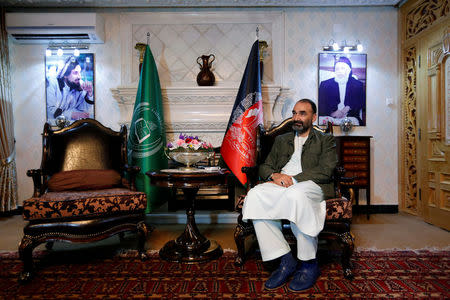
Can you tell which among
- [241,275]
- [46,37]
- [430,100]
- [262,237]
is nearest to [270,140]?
[262,237]

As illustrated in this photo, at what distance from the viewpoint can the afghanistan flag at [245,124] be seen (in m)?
3.92

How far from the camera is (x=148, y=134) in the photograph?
404cm

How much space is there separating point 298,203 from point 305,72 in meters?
3.12

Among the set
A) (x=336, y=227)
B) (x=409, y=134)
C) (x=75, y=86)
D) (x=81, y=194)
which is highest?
(x=75, y=86)

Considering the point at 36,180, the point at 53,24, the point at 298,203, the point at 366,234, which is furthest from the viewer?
the point at 53,24

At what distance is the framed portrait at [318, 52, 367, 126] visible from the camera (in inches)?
183

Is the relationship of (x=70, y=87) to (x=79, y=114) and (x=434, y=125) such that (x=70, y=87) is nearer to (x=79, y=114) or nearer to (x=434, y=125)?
(x=79, y=114)

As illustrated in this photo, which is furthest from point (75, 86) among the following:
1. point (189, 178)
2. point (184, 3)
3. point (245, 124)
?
point (189, 178)

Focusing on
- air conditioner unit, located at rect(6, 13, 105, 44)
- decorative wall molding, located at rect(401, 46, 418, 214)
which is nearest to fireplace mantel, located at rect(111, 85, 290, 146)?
air conditioner unit, located at rect(6, 13, 105, 44)

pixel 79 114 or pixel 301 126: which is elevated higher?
A: pixel 79 114

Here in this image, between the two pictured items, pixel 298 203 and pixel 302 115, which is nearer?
pixel 298 203

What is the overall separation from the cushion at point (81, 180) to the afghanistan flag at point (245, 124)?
159 cm

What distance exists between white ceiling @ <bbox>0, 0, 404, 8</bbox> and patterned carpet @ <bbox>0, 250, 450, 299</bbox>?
12.3ft

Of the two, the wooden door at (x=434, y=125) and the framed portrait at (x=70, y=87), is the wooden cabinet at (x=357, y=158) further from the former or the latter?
the framed portrait at (x=70, y=87)
